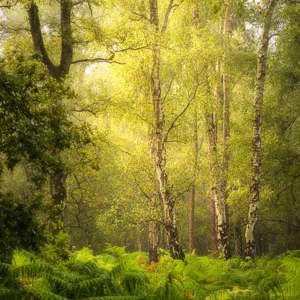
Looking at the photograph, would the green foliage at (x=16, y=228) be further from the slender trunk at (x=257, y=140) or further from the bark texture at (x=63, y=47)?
the slender trunk at (x=257, y=140)

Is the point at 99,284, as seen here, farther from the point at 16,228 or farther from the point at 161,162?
the point at 161,162

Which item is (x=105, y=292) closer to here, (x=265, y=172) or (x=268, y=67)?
(x=265, y=172)

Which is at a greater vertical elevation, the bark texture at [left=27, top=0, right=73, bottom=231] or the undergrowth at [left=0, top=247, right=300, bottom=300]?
the bark texture at [left=27, top=0, right=73, bottom=231]

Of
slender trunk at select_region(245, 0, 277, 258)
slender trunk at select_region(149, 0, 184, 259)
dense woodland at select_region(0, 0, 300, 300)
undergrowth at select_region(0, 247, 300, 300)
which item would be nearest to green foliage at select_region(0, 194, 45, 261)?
dense woodland at select_region(0, 0, 300, 300)

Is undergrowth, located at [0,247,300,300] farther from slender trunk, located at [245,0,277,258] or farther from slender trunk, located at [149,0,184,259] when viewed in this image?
slender trunk, located at [245,0,277,258]

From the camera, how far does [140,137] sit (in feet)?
82.0

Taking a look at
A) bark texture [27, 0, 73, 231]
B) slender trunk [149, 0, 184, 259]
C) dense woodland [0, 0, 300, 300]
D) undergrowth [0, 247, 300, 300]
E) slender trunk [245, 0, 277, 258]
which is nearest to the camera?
undergrowth [0, 247, 300, 300]

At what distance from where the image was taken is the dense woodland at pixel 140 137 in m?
5.66

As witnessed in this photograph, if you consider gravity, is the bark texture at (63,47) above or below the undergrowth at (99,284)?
above

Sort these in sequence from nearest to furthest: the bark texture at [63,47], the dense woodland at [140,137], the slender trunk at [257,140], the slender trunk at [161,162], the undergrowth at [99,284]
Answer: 1. the undergrowth at [99,284]
2. the dense woodland at [140,137]
3. the bark texture at [63,47]
4. the slender trunk at [161,162]
5. the slender trunk at [257,140]

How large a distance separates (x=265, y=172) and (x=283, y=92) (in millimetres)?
4238

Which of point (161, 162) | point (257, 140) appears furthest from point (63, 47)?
point (257, 140)

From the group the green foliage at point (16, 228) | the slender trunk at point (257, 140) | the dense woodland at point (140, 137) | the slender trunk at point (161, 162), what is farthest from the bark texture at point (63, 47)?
the slender trunk at point (257, 140)

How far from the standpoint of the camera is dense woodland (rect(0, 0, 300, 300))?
566 centimetres
